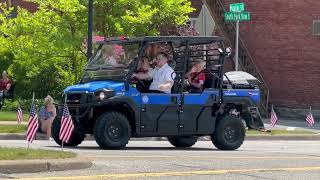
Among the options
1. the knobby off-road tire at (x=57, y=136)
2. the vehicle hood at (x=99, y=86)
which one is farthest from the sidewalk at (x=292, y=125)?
the vehicle hood at (x=99, y=86)

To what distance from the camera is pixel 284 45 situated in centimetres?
3512

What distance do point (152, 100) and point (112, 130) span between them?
1.12 m

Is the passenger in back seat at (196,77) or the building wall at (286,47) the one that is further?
the building wall at (286,47)

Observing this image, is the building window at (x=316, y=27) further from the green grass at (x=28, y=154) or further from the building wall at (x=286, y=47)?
the green grass at (x=28, y=154)

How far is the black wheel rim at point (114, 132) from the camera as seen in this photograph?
15.6 m

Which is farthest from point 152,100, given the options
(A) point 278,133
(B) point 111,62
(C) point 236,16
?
(C) point 236,16

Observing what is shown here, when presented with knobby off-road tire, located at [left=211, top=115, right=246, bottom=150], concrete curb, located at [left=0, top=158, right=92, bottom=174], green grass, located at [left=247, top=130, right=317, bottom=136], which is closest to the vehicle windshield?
knobby off-road tire, located at [left=211, top=115, right=246, bottom=150]

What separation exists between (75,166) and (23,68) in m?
19.1

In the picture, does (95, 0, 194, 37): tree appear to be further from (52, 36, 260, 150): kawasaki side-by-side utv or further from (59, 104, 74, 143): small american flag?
(59, 104, 74, 143): small american flag

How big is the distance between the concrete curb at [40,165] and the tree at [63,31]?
→ 13706 mm

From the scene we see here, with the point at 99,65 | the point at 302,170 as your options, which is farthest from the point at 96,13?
the point at 302,170

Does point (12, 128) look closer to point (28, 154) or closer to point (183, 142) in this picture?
point (183, 142)

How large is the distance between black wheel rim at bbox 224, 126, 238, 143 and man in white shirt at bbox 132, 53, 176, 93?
1999 mm

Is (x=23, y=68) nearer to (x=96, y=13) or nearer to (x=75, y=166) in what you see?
(x=96, y=13)
